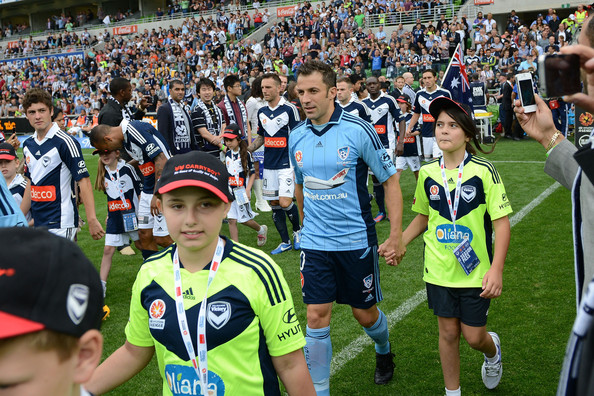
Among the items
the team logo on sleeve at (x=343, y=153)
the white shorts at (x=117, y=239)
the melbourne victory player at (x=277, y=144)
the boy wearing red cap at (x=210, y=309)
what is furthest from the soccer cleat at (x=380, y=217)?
the boy wearing red cap at (x=210, y=309)

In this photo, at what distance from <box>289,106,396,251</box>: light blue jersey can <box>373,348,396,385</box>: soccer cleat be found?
98cm

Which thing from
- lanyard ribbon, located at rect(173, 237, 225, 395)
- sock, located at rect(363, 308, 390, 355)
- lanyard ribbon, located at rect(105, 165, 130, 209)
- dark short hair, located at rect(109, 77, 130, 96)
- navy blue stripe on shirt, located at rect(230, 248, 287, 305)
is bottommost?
sock, located at rect(363, 308, 390, 355)

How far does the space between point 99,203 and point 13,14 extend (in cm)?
5848

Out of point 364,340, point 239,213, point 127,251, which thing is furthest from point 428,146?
point 364,340

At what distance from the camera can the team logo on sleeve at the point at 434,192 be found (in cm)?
416

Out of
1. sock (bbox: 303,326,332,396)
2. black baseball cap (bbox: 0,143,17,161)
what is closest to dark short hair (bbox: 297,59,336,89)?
sock (bbox: 303,326,332,396)

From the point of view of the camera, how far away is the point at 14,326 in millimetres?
1129

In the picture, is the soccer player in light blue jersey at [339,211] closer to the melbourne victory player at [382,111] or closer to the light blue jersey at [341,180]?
the light blue jersey at [341,180]

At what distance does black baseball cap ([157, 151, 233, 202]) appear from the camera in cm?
228

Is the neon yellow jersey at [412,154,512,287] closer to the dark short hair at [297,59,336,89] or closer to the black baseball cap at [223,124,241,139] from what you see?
the dark short hair at [297,59,336,89]

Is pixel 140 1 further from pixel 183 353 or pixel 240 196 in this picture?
pixel 183 353

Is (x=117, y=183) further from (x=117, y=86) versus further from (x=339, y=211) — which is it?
(x=339, y=211)

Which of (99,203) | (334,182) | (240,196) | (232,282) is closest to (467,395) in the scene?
(334,182)

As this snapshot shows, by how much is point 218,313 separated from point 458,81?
6026 millimetres
